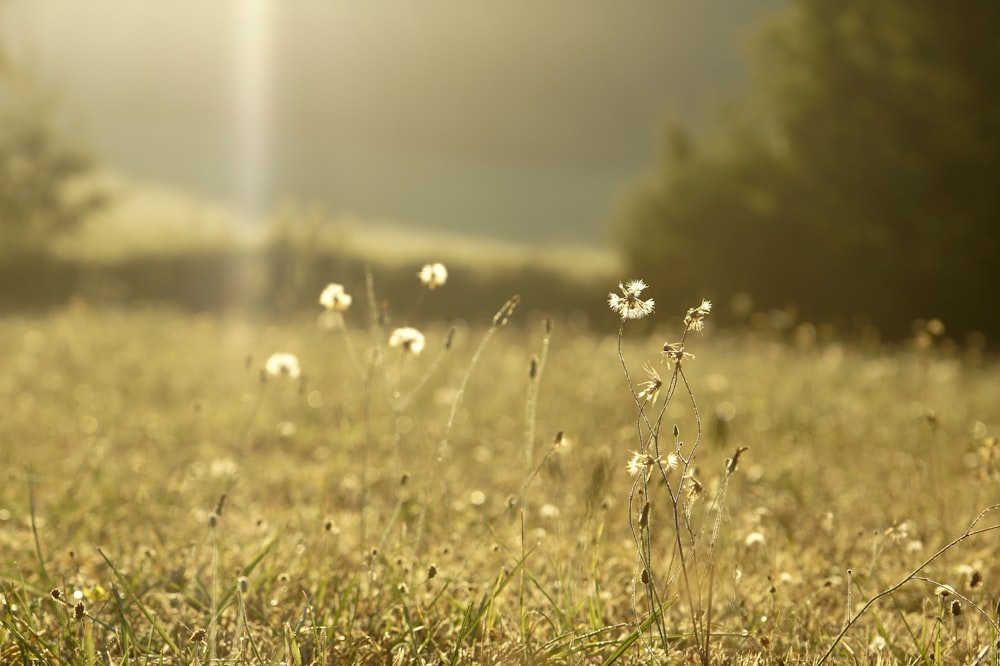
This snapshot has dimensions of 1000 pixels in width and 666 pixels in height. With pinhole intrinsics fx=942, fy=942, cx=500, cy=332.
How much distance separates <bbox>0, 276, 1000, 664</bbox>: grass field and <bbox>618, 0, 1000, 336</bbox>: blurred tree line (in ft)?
17.7

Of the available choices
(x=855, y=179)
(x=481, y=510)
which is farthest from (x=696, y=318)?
(x=855, y=179)

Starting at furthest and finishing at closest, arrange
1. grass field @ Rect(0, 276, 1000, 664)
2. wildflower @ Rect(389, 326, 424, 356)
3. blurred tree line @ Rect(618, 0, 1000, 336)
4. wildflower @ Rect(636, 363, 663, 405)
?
blurred tree line @ Rect(618, 0, 1000, 336), wildflower @ Rect(389, 326, 424, 356), grass field @ Rect(0, 276, 1000, 664), wildflower @ Rect(636, 363, 663, 405)

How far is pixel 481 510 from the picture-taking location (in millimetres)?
3707

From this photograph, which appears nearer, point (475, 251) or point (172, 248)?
point (172, 248)

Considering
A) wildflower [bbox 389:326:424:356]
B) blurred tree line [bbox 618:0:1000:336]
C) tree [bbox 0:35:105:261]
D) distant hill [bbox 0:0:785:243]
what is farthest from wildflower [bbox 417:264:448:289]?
distant hill [bbox 0:0:785:243]

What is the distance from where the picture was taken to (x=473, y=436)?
504 centimetres

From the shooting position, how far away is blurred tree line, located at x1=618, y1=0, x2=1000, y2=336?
40.0 feet

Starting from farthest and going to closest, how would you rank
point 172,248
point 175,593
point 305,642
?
1. point 172,248
2. point 175,593
3. point 305,642

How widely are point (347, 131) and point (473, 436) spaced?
4411cm

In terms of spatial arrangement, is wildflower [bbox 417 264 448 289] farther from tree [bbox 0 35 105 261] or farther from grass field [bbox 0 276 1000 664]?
tree [bbox 0 35 105 261]

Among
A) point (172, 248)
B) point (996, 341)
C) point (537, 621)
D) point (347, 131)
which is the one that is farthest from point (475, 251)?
point (347, 131)

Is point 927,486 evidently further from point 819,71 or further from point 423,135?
point 423,135

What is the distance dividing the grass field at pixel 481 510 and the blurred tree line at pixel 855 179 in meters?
5.39

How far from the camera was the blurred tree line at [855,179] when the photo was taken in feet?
40.0
